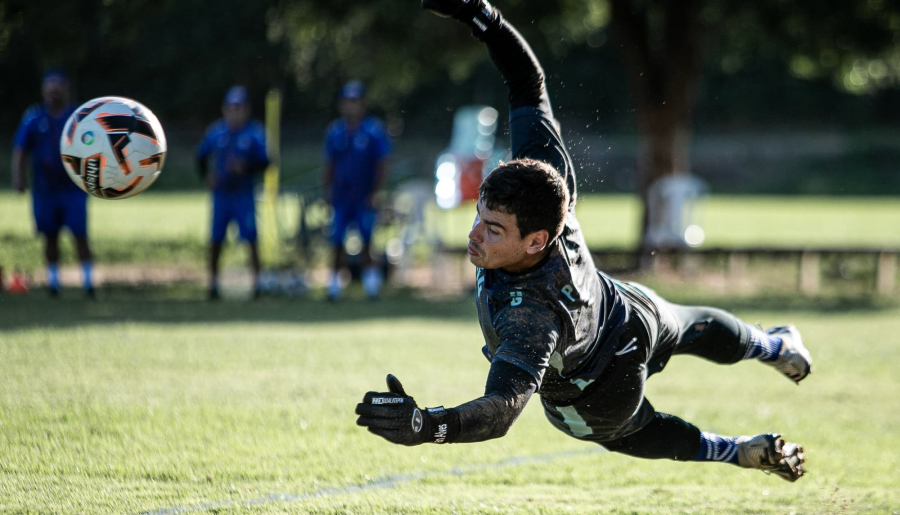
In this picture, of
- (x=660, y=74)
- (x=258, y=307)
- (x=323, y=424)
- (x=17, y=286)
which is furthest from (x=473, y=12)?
(x=660, y=74)

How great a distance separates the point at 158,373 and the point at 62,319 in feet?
8.89

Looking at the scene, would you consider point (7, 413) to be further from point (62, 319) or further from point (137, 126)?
point (62, 319)

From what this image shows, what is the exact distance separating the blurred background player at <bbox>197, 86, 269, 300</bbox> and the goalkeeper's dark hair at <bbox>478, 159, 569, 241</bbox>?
8.81 metres

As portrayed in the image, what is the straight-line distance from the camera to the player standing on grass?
3.45 m

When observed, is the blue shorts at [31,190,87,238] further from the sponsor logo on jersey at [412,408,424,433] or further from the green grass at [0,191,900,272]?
the sponsor logo on jersey at [412,408,424,433]

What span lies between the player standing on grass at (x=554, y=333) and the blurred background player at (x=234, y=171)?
780 centimetres

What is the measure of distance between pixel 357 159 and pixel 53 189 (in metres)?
3.97

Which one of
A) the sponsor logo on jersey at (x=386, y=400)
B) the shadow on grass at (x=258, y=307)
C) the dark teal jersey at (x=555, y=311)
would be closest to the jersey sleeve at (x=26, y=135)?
the shadow on grass at (x=258, y=307)

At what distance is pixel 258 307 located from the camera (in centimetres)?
1155

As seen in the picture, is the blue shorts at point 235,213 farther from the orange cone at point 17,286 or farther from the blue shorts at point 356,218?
the orange cone at point 17,286

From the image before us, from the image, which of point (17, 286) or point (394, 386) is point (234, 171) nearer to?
point (17, 286)

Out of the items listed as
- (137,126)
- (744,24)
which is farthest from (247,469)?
(744,24)

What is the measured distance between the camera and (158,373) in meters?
7.36

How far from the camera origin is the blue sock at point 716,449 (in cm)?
478
